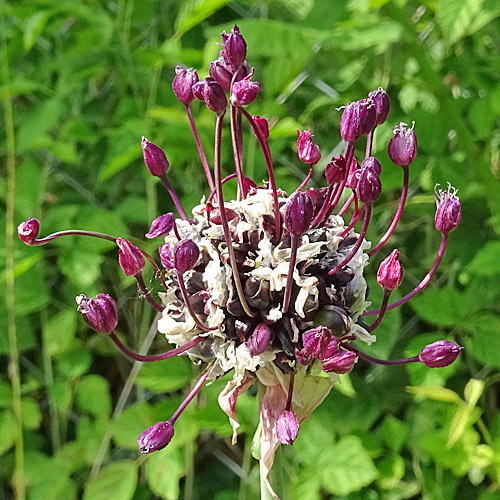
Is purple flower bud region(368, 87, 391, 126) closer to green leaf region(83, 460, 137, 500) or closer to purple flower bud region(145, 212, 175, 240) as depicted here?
purple flower bud region(145, 212, 175, 240)

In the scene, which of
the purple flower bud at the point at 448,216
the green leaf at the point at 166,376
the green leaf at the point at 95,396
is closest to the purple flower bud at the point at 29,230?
the purple flower bud at the point at 448,216

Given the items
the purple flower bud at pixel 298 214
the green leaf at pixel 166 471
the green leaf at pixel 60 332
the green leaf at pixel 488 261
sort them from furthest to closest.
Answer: the green leaf at pixel 60 332, the green leaf at pixel 166 471, the green leaf at pixel 488 261, the purple flower bud at pixel 298 214

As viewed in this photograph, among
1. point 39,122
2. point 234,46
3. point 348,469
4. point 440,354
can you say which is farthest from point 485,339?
point 39,122

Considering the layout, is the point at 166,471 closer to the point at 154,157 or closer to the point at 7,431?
the point at 7,431

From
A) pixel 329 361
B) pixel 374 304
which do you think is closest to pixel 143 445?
pixel 329 361

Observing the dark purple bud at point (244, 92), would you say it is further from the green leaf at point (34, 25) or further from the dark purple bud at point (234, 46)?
the green leaf at point (34, 25)

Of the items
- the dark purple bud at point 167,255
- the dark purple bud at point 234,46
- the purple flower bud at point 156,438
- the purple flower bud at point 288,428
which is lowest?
the purple flower bud at point 156,438

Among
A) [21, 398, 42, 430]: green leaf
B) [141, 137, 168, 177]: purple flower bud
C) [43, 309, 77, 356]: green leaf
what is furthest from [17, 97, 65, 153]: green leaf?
[141, 137, 168, 177]: purple flower bud
